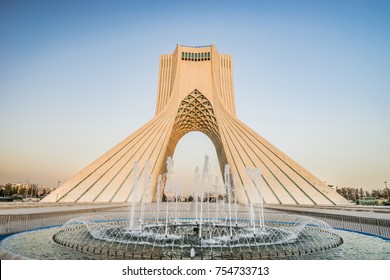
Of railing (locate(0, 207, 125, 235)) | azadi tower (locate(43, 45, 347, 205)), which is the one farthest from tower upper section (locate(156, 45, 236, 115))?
railing (locate(0, 207, 125, 235))

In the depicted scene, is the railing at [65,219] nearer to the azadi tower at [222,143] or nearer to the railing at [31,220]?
the railing at [31,220]

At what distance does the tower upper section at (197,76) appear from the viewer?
21.6 metres

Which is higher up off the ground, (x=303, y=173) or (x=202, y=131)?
(x=202, y=131)

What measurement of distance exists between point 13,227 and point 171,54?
2194cm

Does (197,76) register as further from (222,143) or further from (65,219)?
(65,219)

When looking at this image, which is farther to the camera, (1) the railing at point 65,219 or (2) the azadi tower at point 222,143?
(2) the azadi tower at point 222,143

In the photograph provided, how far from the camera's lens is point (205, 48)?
23.3 meters

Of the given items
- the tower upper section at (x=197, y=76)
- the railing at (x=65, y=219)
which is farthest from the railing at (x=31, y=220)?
the tower upper section at (x=197, y=76)

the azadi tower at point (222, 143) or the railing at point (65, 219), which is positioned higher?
the azadi tower at point (222, 143)

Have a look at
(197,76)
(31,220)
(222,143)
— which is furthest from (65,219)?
(197,76)

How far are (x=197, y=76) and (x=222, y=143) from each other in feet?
24.2

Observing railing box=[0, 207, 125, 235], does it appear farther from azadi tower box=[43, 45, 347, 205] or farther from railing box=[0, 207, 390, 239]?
azadi tower box=[43, 45, 347, 205]
